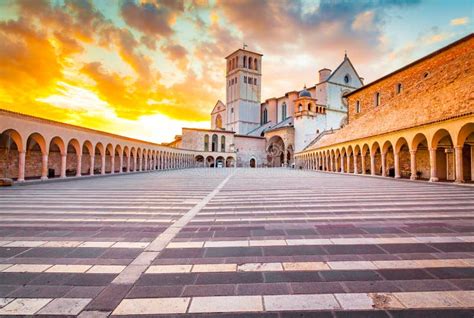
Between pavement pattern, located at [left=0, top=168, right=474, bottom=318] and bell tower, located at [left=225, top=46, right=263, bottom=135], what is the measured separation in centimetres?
6782

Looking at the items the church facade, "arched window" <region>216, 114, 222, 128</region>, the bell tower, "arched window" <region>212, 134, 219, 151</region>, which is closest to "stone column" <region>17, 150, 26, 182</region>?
the church facade

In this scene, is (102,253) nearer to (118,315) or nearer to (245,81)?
(118,315)

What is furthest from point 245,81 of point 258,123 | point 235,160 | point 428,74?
point 428,74

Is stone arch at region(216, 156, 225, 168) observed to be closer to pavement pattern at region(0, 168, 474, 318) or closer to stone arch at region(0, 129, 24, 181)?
stone arch at region(0, 129, 24, 181)

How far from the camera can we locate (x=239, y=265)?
3396 mm

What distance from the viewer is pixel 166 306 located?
243 centimetres

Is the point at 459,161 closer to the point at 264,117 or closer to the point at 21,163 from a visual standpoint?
the point at 21,163

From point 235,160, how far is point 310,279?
60101mm

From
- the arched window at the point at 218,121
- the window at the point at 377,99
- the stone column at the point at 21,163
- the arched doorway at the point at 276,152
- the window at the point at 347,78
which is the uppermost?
the window at the point at 347,78

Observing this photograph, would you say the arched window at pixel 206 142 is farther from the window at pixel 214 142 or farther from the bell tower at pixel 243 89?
the bell tower at pixel 243 89

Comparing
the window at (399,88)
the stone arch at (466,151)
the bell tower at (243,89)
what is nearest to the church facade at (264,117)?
the bell tower at (243,89)

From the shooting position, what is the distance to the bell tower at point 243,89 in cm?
7238

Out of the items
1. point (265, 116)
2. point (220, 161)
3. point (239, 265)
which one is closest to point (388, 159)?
point (239, 265)

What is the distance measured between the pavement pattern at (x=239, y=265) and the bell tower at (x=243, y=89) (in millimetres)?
67822
